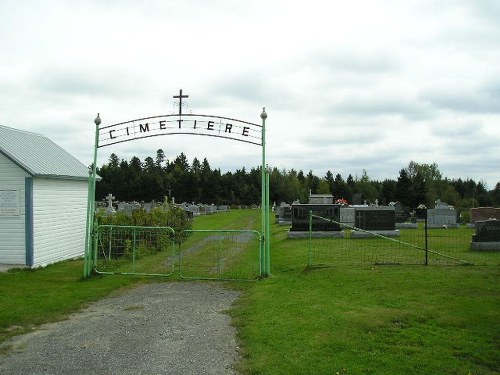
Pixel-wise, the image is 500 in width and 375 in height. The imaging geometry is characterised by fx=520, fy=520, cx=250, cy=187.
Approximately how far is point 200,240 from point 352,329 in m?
15.6

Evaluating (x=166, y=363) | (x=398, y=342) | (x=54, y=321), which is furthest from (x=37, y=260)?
(x=398, y=342)

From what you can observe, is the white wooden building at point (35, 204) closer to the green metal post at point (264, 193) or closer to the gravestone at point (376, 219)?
the green metal post at point (264, 193)

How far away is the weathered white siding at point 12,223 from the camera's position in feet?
50.1

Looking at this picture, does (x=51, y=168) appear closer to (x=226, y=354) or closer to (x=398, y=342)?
(x=226, y=354)

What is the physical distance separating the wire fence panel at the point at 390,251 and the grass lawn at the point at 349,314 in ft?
3.82

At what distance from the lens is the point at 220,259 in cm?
1670

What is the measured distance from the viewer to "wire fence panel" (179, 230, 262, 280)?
1352 centimetres

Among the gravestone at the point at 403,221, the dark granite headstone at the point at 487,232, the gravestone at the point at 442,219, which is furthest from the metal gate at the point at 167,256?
the gravestone at the point at 442,219

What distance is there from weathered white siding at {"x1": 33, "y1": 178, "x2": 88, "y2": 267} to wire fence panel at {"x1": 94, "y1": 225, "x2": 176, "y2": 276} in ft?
4.91

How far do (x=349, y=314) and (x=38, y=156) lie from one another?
494 inches

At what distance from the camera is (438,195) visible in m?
67.5

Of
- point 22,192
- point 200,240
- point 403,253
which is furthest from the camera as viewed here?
point 200,240

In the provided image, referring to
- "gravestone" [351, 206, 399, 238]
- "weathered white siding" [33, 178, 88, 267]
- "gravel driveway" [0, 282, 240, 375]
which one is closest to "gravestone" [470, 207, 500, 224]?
"gravestone" [351, 206, 399, 238]

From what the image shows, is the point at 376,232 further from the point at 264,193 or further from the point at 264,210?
the point at 264,210
